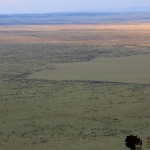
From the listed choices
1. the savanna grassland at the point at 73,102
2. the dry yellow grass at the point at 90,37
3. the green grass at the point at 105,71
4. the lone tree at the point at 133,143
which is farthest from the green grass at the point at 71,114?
the dry yellow grass at the point at 90,37

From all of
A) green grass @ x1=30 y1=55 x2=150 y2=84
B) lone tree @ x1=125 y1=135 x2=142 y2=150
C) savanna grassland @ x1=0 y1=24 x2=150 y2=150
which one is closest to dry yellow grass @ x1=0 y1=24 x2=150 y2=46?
green grass @ x1=30 y1=55 x2=150 y2=84

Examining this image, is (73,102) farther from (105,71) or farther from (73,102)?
(105,71)

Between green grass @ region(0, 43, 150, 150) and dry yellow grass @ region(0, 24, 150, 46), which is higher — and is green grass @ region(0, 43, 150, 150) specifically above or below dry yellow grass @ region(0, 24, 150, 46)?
below

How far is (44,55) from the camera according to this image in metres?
50.3

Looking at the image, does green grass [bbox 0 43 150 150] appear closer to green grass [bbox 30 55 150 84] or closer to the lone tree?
green grass [bbox 30 55 150 84]

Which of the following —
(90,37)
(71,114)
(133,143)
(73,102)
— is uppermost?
(90,37)

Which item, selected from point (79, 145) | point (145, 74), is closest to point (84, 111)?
point (79, 145)

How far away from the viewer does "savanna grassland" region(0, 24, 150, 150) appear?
16.2 m

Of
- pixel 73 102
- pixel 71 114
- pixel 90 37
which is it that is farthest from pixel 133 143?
pixel 90 37

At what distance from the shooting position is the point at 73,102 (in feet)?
77.2

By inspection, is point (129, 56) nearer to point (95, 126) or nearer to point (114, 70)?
point (114, 70)

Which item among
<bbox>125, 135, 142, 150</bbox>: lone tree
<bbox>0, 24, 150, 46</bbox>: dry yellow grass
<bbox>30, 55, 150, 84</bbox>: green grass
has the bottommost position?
<bbox>30, 55, 150, 84</bbox>: green grass

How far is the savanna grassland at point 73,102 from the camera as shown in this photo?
1620 cm

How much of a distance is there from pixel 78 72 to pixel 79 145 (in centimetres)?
2089
